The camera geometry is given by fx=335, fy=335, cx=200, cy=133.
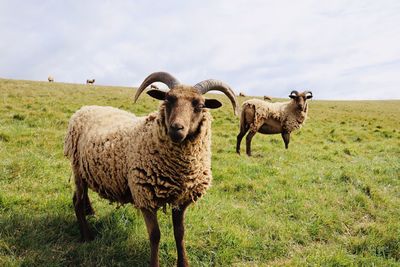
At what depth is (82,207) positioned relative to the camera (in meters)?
5.20

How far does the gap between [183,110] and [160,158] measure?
74 centimetres

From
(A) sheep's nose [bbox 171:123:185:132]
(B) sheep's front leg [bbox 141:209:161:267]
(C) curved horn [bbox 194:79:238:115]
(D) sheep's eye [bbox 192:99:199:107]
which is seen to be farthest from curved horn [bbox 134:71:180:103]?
(B) sheep's front leg [bbox 141:209:161:267]

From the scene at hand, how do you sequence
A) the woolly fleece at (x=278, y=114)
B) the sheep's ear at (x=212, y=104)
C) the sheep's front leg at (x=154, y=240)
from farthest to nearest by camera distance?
the woolly fleece at (x=278, y=114) < the sheep's ear at (x=212, y=104) < the sheep's front leg at (x=154, y=240)

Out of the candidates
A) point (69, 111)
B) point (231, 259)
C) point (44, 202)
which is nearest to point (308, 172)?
point (231, 259)

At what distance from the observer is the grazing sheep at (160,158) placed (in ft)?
14.2

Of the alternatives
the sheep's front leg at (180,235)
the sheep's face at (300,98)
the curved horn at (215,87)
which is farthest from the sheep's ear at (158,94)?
the sheep's face at (300,98)

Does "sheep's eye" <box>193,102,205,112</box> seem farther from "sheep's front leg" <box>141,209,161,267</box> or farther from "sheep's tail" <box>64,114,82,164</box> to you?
"sheep's tail" <box>64,114,82,164</box>

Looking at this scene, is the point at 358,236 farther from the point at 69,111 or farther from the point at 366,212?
the point at 69,111

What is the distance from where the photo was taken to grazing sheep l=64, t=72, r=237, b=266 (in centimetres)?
434

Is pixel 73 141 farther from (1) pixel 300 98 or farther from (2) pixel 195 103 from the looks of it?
(1) pixel 300 98

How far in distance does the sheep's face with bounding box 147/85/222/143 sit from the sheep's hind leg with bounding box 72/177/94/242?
2038 mm

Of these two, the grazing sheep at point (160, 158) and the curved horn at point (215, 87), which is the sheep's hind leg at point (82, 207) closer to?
the grazing sheep at point (160, 158)

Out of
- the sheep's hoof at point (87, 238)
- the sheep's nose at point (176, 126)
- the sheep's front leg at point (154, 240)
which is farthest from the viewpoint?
the sheep's hoof at point (87, 238)

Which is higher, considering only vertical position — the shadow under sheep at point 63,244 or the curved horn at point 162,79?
the curved horn at point 162,79
